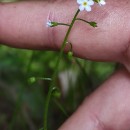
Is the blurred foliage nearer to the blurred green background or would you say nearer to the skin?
the blurred green background

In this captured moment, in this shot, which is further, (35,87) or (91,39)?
(35,87)

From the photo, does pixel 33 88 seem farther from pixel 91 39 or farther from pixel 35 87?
pixel 91 39

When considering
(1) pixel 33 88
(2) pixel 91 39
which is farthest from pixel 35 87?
(2) pixel 91 39

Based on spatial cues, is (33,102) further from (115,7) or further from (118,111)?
(115,7)

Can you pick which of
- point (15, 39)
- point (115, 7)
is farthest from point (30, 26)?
point (115, 7)

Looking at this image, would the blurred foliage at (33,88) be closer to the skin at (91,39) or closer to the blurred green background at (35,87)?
the blurred green background at (35,87)

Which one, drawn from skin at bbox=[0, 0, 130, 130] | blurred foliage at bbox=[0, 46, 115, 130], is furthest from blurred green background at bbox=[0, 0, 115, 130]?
skin at bbox=[0, 0, 130, 130]
